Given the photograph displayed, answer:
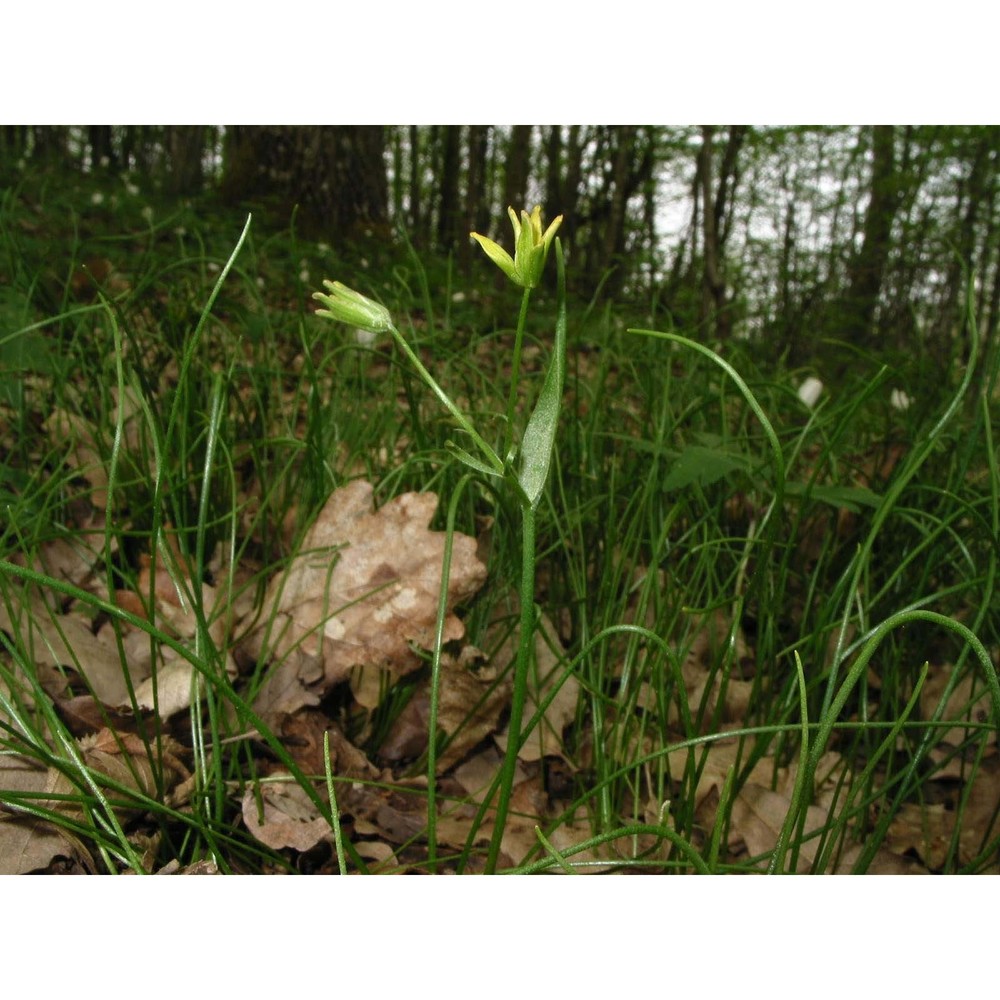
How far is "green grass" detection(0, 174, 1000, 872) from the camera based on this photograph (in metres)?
0.59

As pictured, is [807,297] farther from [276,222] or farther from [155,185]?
[155,185]

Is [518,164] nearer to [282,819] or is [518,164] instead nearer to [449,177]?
[449,177]

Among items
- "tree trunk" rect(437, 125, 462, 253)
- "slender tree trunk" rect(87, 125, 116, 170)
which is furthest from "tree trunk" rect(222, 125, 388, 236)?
"tree trunk" rect(437, 125, 462, 253)

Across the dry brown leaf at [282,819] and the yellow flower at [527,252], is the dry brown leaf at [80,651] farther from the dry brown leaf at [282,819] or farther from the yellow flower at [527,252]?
the yellow flower at [527,252]

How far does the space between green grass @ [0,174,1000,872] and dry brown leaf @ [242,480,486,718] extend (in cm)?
3

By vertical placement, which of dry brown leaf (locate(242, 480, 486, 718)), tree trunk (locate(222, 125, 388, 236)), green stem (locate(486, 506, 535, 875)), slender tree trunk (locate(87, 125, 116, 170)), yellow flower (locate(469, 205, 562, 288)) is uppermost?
slender tree trunk (locate(87, 125, 116, 170))

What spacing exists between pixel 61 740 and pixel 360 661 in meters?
0.26

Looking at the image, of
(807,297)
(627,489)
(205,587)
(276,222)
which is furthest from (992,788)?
(807,297)

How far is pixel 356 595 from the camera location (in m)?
0.80

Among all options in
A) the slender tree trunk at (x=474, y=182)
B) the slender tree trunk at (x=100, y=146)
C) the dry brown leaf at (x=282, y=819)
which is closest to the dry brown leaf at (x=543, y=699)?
the dry brown leaf at (x=282, y=819)

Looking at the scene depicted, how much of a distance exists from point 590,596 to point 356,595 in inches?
9.8

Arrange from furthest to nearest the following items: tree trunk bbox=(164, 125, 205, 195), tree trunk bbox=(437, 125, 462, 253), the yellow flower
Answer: tree trunk bbox=(437, 125, 462, 253), tree trunk bbox=(164, 125, 205, 195), the yellow flower

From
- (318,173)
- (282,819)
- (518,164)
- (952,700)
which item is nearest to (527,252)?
(282,819)

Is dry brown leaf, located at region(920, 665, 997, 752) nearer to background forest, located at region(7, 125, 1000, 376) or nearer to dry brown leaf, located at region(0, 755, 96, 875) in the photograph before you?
dry brown leaf, located at region(0, 755, 96, 875)
